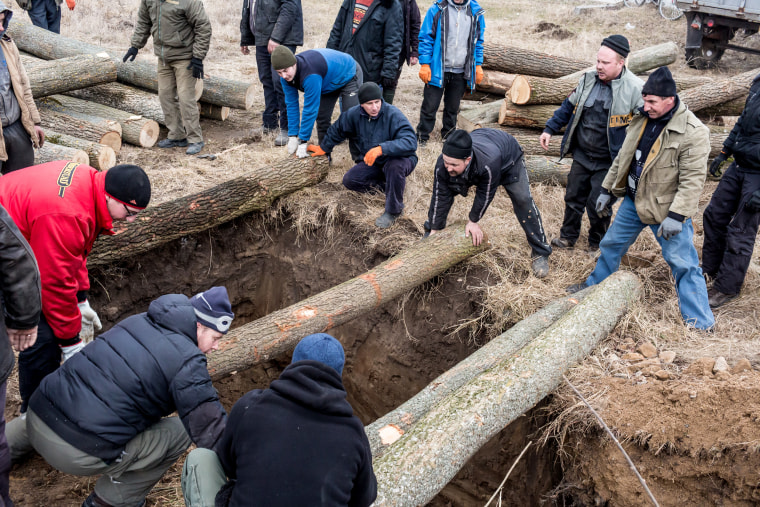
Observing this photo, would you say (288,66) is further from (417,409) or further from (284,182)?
(417,409)

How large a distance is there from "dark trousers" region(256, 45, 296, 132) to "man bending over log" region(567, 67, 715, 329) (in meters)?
4.31

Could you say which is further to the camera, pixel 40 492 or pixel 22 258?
pixel 40 492

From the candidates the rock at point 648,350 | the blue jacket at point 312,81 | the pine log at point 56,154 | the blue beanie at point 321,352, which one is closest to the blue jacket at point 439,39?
the blue jacket at point 312,81

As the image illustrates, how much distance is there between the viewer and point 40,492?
3334 millimetres

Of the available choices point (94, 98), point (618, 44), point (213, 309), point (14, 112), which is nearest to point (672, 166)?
point (618, 44)

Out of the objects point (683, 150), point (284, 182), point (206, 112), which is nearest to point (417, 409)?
point (683, 150)

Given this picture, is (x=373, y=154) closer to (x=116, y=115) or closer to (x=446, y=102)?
(x=446, y=102)

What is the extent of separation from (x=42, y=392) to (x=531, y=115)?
6.25 m

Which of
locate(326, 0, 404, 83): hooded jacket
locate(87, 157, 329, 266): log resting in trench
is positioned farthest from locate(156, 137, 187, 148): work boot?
locate(326, 0, 404, 83): hooded jacket

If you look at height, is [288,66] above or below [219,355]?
above

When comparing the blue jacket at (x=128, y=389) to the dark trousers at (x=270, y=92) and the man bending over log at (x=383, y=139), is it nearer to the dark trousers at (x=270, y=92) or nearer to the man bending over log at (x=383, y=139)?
the man bending over log at (x=383, y=139)

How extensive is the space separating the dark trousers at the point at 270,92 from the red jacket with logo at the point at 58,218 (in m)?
4.08

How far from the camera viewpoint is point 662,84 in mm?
3918

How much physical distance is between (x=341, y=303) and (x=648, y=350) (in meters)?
2.27
